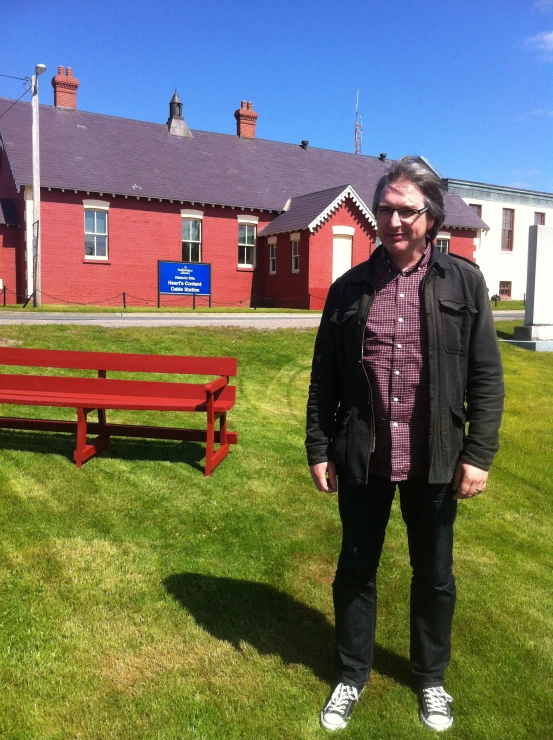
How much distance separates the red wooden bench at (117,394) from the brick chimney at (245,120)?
30.3 metres

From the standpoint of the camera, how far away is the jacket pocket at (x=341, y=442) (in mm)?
2846

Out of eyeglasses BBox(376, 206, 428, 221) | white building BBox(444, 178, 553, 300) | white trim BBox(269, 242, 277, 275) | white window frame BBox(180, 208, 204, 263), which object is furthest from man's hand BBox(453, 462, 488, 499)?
white building BBox(444, 178, 553, 300)

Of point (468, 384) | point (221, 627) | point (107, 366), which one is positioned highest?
point (468, 384)

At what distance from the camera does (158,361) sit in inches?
262

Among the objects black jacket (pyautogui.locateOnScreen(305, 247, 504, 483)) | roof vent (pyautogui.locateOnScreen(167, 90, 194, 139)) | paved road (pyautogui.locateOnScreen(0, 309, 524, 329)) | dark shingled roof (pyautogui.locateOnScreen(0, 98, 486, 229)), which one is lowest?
paved road (pyautogui.locateOnScreen(0, 309, 524, 329))

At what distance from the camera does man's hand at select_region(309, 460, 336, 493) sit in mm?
2932

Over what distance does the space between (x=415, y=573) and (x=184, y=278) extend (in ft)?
86.7

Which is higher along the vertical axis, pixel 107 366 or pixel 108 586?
pixel 107 366

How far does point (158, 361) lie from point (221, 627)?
3.54 meters

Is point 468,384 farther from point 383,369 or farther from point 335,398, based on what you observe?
point 335,398

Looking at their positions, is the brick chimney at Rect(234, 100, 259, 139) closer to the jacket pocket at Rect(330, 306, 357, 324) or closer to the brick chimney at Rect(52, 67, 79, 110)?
the brick chimney at Rect(52, 67, 79, 110)

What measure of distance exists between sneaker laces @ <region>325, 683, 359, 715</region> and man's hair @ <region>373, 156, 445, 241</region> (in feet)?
6.81

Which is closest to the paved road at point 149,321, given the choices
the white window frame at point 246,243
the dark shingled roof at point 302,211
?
the dark shingled roof at point 302,211

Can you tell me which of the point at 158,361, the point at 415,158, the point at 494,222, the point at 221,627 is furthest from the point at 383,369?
the point at 494,222
